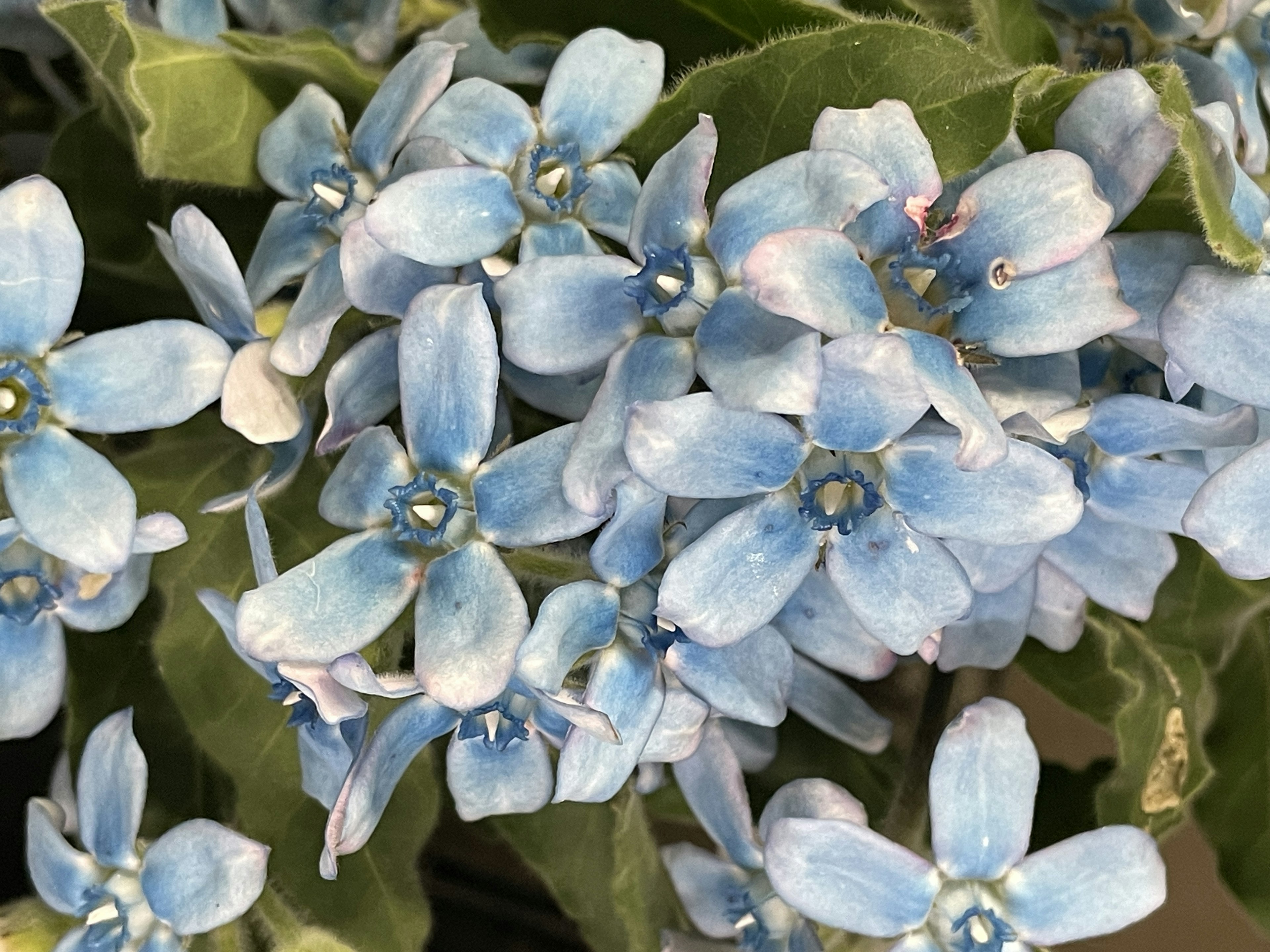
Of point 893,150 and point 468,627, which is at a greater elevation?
point 893,150

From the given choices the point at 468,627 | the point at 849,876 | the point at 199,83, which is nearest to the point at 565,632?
the point at 468,627

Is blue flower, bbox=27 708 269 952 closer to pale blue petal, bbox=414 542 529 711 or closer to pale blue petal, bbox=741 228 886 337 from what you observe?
pale blue petal, bbox=414 542 529 711

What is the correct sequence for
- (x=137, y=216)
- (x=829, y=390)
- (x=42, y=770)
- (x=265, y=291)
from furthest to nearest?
(x=42, y=770)
(x=137, y=216)
(x=265, y=291)
(x=829, y=390)

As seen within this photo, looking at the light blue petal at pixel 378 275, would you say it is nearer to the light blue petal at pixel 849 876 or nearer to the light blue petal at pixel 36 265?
the light blue petal at pixel 36 265

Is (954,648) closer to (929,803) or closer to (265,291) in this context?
(929,803)

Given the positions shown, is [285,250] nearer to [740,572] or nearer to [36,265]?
[36,265]

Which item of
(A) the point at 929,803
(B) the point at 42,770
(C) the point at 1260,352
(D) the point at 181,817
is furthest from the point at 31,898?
(C) the point at 1260,352

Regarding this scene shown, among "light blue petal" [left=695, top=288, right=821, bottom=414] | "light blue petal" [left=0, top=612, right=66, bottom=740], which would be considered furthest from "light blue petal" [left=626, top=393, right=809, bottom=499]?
"light blue petal" [left=0, top=612, right=66, bottom=740]
